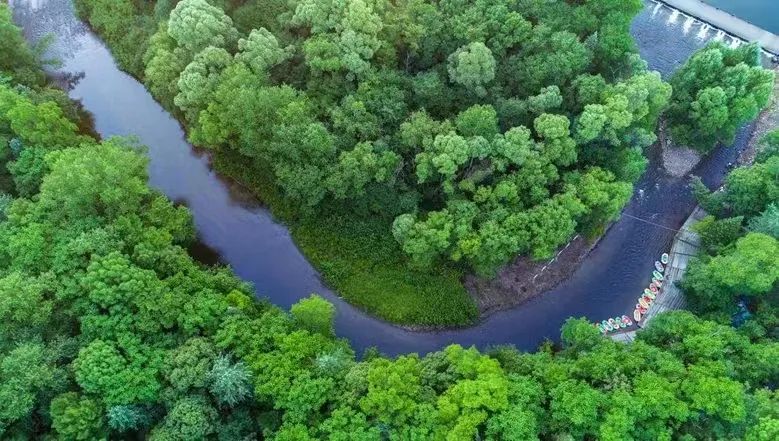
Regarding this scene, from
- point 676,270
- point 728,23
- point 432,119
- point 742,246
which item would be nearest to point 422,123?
point 432,119

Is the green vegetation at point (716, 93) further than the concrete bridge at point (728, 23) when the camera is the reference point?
No

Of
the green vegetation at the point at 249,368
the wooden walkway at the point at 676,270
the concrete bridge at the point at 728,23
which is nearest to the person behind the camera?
the green vegetation at the point at 249,368

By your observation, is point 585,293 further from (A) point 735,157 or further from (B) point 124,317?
(B) point 124,317

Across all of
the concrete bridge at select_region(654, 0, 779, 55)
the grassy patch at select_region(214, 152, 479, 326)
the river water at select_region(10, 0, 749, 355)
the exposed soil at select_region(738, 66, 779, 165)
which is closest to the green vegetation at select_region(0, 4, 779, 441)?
the river water at select_region(10, 0, 749, 355)

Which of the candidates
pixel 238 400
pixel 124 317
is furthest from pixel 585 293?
pixel 124 317

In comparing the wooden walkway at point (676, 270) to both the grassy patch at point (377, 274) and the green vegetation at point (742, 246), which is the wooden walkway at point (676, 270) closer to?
the green vegetation at point (742, 246)

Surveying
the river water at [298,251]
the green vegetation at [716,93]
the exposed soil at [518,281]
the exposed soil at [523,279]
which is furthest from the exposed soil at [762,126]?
the exposed soil at [518,281]

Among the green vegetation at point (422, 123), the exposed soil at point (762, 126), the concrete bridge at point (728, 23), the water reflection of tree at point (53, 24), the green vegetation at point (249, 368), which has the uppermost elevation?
the concrete bridge at point (728, 23)

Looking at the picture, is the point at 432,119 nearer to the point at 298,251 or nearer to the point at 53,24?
the point at 298,251
